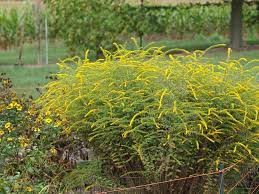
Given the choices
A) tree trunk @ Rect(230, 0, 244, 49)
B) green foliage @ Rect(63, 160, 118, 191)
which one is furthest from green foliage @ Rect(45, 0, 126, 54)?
green foliage @ Rect(63, 160, 118, 191)

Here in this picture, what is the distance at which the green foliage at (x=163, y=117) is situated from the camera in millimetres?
4332

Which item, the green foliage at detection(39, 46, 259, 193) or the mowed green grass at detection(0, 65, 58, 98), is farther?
the mowed green grass at detection(0, 65, 58, 98)

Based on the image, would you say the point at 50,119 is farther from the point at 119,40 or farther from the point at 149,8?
the point at 149,8

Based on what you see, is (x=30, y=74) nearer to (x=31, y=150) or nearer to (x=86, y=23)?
(x=86, y=23)

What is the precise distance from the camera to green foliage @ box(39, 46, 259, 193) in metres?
4.33

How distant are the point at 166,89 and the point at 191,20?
60.5ft

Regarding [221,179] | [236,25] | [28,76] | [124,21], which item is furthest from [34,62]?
[221,179]

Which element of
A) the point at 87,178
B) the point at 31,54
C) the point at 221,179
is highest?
the point at 221,179

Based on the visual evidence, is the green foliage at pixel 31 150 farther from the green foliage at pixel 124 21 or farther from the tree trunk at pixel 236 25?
the tree trunk at pixel 236 25

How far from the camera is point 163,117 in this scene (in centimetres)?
437

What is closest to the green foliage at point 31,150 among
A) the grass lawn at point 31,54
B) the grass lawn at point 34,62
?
the grass lawn at point 34,62

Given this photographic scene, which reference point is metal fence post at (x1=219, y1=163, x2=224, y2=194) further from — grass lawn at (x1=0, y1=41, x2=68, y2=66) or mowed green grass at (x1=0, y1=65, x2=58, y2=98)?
grass lawn at (x1=0, y1=41, x2=68, y2=66)

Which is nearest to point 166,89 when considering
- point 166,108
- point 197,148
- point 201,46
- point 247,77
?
point 166,108

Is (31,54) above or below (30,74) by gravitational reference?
below
